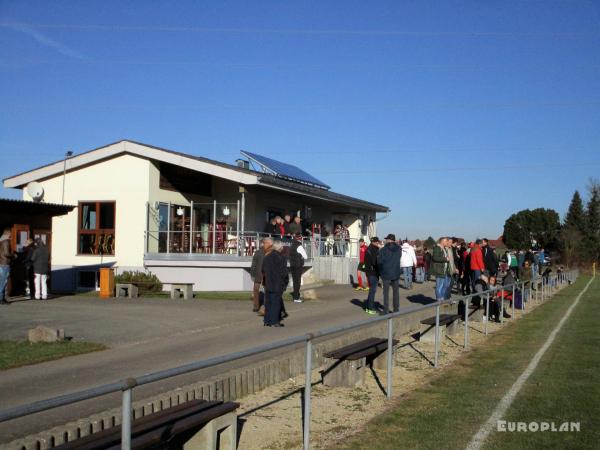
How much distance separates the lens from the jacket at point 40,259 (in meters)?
18.4

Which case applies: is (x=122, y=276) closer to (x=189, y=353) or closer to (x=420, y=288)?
(x=420, y=288)

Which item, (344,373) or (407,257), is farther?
(407,257)

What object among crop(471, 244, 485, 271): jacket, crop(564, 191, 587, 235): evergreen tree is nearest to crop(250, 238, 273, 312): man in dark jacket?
crop(471, 244, 485, 271): jacket

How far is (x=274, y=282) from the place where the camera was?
13.1m

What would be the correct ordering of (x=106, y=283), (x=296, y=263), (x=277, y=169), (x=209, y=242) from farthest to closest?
(x=277, y=169)
(x=209, y=242)
(x=106, y=283)
(x=296, y=263)

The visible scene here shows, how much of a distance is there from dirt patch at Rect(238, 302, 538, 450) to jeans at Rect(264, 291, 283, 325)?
9.88 feet

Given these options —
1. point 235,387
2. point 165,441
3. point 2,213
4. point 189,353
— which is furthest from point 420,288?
point 165,441

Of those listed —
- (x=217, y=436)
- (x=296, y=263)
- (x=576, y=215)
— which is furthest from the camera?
(x=576, y=215)

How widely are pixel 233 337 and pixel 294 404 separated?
3999 mm

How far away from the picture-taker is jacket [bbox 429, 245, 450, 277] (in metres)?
16.5

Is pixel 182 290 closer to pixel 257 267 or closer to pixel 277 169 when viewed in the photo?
pixel 257 267

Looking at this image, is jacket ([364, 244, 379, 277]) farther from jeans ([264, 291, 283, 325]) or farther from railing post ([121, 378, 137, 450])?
railing post ([121, 378, 137, 450])

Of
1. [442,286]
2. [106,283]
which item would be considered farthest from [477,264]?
[106,283]

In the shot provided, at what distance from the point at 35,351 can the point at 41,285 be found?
9.47 meters
